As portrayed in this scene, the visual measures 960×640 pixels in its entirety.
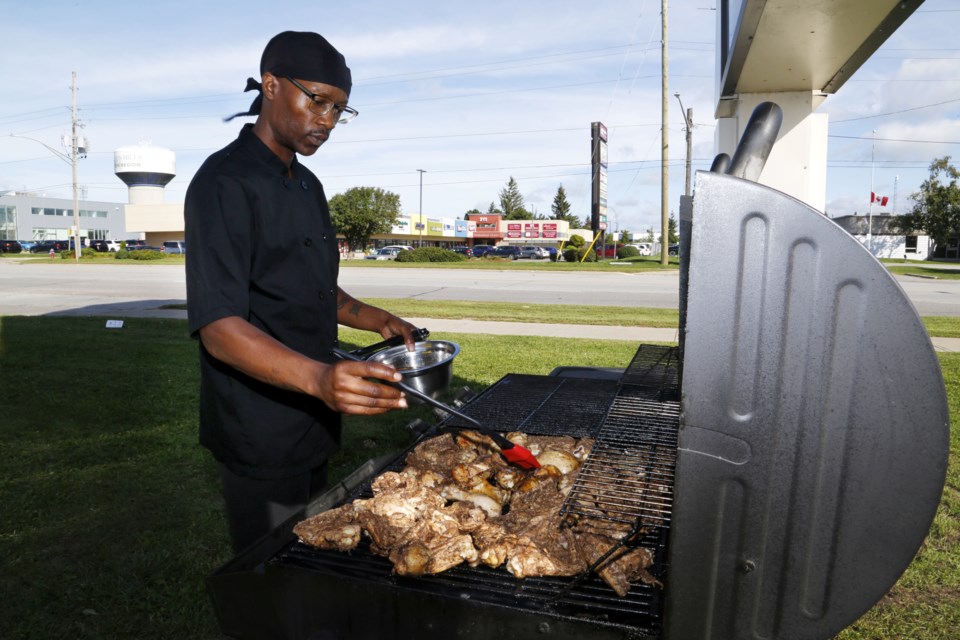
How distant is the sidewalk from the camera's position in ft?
30.3

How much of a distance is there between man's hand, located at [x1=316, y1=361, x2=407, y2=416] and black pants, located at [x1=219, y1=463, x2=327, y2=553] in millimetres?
735

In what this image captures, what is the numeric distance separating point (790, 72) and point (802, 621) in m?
2.49

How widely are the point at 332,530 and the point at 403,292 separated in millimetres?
15512

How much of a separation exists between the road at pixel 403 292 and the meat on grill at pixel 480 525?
11.2 m

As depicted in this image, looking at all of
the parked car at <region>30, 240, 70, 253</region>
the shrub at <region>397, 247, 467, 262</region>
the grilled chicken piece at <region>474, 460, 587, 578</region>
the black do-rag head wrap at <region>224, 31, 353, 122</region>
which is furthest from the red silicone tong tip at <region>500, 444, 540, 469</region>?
the parked car at <region>30, 240, 70, 253</region>

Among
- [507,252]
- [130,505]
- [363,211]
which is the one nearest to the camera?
[130,505]

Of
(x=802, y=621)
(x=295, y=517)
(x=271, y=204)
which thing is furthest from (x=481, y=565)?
(x=271, y=204)

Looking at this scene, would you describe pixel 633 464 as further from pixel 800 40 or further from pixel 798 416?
pixel 800 40

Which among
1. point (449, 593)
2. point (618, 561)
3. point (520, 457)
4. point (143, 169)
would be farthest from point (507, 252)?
point (143, 169)

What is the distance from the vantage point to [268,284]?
6.48 ft

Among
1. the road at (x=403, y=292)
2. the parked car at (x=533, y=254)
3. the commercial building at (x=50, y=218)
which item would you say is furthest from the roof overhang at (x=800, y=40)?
the commercial building at (x=50, y=218)

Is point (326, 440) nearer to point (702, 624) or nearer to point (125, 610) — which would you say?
point (702, 624)

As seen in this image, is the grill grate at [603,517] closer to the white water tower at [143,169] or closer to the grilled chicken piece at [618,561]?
the grilled chicken piece at [618,561]

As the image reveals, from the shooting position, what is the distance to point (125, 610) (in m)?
2.96
